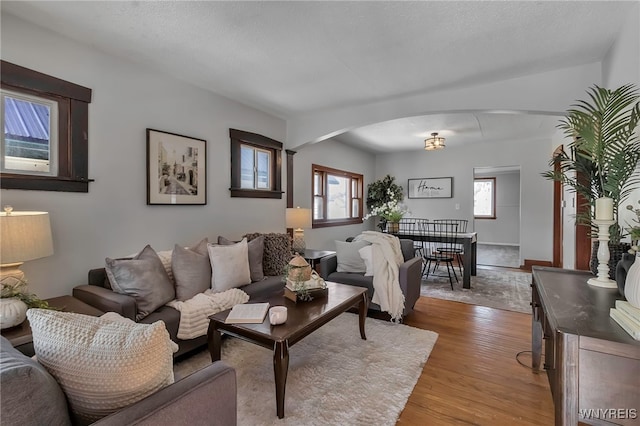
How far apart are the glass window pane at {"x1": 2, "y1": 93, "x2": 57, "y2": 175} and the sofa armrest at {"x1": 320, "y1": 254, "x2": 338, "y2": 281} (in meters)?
2.59

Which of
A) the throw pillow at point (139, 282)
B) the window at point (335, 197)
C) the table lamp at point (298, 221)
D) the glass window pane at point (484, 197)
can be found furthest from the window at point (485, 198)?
the throw pillow at point (139, 282)

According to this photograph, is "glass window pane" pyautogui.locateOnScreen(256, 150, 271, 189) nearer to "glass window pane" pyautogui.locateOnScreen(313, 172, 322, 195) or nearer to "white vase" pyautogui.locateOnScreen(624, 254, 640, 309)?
"glass window pane" pyautogui.locateOnScreen(313, 172, 322, 195)

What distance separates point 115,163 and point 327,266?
7.71ft

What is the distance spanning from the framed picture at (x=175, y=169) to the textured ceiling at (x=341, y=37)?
2.16 feet

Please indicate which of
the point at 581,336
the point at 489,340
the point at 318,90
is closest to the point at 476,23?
the point at 318,90

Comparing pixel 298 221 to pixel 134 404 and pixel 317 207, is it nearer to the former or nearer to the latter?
pixel 317 207

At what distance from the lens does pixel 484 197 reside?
944cm

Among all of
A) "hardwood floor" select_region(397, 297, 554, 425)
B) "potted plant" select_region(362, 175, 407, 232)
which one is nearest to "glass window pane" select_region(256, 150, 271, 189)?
"hardwood floor" select_region(397, 297, 554, 425)

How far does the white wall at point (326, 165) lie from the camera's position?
495cm

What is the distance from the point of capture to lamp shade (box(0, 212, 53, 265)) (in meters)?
1.70

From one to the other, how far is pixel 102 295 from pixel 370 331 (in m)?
2.25

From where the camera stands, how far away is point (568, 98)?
109 inches

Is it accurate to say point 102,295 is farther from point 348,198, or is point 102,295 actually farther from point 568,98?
point 348,198

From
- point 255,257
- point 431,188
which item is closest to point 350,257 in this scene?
point 255,257
